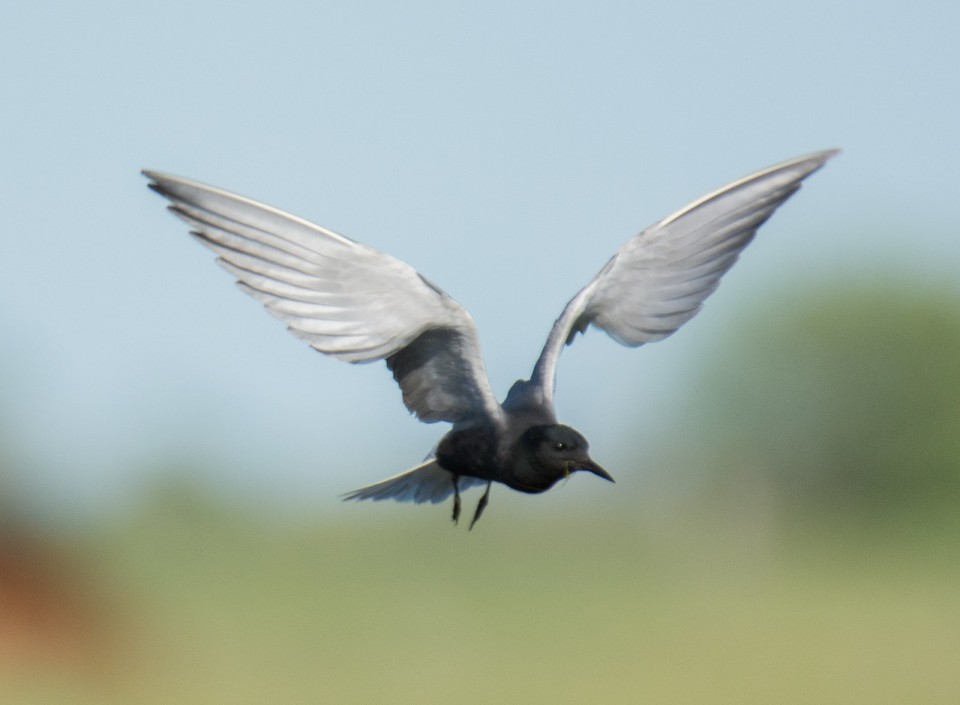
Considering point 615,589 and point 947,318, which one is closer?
point 947,318

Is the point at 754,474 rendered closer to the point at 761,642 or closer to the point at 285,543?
the point at 761,642

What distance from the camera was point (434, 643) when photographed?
207 ft

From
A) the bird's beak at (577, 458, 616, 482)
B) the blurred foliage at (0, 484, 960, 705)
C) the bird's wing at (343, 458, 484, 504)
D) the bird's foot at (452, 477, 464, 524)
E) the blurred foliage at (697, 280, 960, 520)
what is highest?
the bird's beak at (577, 458, 616, 482)

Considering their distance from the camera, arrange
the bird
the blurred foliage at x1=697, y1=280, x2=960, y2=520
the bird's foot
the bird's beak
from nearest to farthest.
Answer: the bird's beak < the bird < the bird's foot < the blurred foliage at x1=697, y1=280, x2=960, y2=520

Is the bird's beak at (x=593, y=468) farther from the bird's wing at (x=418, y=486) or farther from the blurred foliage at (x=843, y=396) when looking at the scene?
the blurred foliage at (x=843, y=396)

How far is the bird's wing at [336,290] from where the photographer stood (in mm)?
6270

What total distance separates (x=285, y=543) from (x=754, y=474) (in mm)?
21107

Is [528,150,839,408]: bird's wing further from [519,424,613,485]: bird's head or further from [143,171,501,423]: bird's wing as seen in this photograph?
[519,424,613,485]: bird's head

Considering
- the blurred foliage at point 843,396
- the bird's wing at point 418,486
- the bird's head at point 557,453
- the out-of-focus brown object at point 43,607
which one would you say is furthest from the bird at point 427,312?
the blurred foliage at point 843,396

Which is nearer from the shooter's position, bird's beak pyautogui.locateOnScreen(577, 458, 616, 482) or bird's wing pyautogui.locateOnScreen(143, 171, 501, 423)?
bird's beak pyautogui.locateOnScreen(577, 458, 616, 482)

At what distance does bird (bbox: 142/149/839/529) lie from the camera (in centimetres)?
625

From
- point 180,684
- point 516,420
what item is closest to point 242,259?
point 516,420

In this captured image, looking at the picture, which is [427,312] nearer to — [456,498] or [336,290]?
[336,290]

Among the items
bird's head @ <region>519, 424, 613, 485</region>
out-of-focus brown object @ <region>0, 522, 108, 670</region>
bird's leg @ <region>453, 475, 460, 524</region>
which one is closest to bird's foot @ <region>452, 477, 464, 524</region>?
bird's leg @ <region>453, 475, 460, 524</region>
